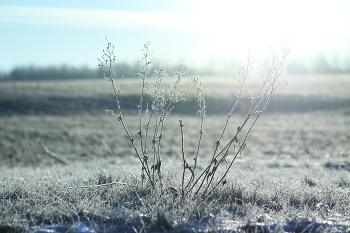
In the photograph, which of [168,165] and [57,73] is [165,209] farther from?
[57,73]

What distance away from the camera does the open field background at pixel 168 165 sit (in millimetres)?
3209

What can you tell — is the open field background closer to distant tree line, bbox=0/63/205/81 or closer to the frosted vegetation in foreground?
the frosted vegetation in foreground

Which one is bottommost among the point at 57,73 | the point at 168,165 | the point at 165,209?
the point at 168,165

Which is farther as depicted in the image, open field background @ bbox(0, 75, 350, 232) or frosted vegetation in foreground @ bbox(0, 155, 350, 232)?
open field background @ bbox(0, 75, 350, 232)

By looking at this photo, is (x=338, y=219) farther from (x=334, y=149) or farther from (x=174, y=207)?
(x=334, y=149)

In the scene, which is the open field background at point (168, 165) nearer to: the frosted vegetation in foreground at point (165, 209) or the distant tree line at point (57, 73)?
the frosted vegetation in foreground at point (165, 209)

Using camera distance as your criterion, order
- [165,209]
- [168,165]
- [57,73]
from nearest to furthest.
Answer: [165,209]
[168,165]
[57,73]

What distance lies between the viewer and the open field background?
10.5ft

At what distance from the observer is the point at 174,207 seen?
11.4ft

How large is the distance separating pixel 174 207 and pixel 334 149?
1248 cm

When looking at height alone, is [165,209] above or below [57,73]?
below

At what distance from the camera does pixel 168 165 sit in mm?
7289

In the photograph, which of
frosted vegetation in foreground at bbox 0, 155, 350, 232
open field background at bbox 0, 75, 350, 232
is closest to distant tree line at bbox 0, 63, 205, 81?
open field background at bbox 0, 75, 350, 232

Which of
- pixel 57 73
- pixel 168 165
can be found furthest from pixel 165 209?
pixel 57 73
